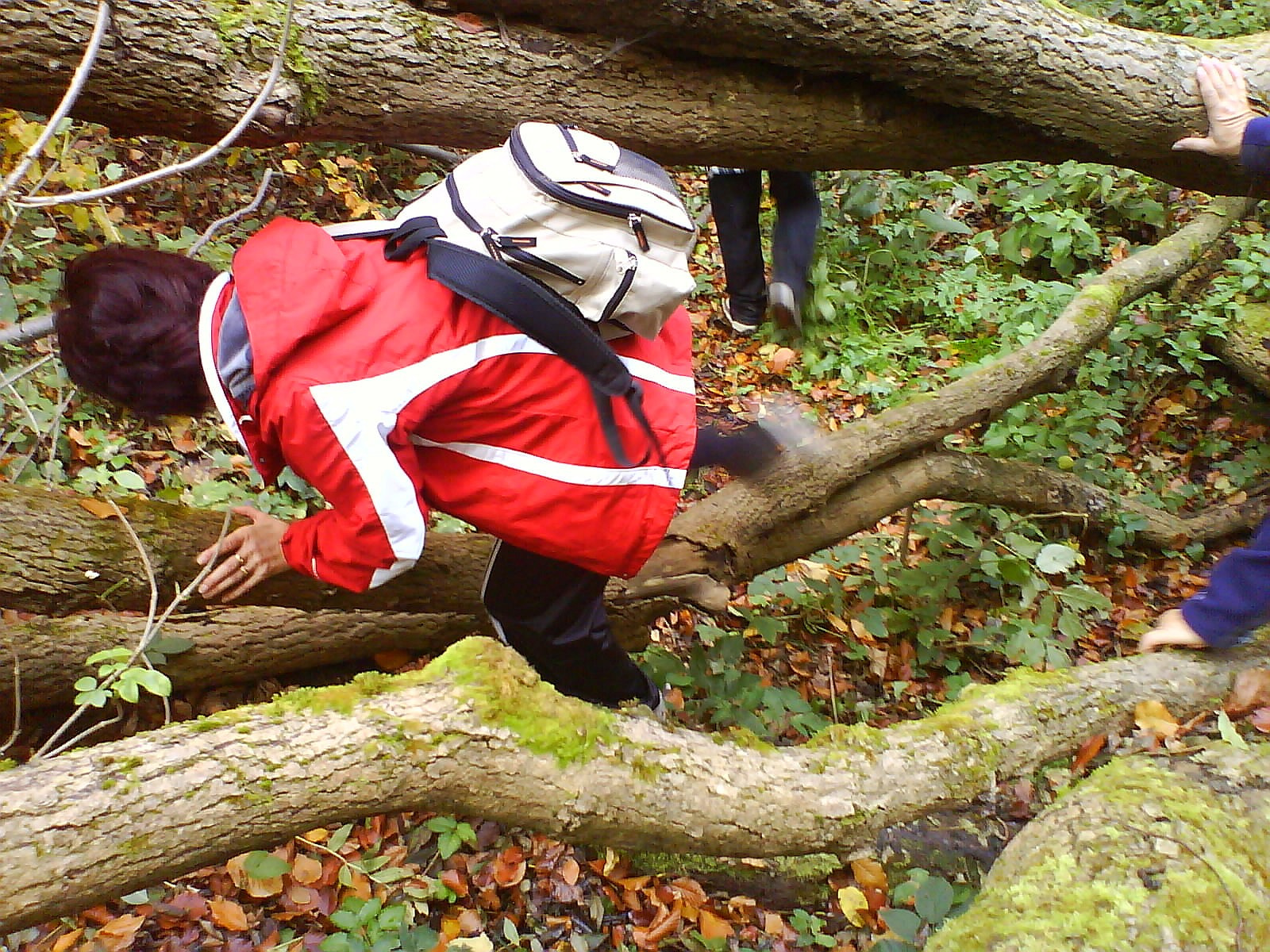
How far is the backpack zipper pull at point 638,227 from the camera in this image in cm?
178

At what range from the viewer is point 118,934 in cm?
228

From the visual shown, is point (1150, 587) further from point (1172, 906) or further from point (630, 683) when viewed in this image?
point (1172, 906)

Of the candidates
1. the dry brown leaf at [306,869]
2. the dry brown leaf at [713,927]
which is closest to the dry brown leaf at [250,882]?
the dry brown leaf at [306,869]

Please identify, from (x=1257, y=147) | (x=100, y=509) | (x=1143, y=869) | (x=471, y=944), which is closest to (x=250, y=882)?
(x=471, y=944)

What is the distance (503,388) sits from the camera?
1.88 meters

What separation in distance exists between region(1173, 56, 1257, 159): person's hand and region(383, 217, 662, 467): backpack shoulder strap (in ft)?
9.21

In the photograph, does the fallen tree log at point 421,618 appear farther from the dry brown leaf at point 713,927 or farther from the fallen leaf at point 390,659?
the dry brown leaf at point 713,927

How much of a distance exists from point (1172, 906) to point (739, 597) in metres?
2.64

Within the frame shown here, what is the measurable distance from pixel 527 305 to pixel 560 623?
110cm

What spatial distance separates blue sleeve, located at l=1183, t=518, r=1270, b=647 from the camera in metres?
2.08

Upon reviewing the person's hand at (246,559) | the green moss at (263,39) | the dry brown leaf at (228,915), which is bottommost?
the dry brown leaf at (228,915)

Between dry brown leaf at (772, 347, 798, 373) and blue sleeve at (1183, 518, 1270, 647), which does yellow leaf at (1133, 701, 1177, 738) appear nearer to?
blue sleeve at (1183, 518, 1270, 647)

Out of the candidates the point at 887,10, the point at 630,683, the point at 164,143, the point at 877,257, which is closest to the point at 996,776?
the point at 630,683

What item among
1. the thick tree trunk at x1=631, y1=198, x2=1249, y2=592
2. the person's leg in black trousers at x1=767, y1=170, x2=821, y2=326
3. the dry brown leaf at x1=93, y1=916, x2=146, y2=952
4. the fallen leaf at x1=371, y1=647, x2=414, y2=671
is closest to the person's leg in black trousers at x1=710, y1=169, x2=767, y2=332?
the person's leg in black trousers at x1=767, y1=170, x2=821, y2=326
